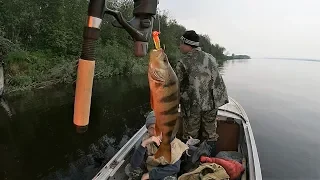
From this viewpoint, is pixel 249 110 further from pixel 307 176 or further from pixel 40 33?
pixel 40 33

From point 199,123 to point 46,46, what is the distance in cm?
2638

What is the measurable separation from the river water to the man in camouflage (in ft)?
8.11

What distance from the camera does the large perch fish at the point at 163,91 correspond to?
1964 millimetres

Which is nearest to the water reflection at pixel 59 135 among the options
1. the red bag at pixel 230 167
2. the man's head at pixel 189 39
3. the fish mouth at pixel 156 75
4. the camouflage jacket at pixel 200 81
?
the camouflage jacket at pixel 200 81

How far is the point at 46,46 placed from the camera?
28625 mm

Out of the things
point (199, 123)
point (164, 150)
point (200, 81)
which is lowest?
point (199, 123)

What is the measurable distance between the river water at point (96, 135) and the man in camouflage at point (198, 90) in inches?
97.4

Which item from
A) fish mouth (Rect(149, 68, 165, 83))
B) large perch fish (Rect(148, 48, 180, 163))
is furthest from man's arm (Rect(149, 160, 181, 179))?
fish mouth (Rect(149, 68, 165, 83))

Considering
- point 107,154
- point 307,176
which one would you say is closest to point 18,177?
point 107,154

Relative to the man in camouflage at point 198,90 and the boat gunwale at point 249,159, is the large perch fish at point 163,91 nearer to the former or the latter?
the boat gunwale at point 249,159

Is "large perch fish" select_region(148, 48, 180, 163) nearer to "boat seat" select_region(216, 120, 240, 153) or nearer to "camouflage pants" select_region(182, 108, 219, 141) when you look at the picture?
"camouflage pants" select_region(182, 108, 219, 141)

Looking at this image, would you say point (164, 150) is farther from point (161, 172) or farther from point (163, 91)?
point (161, 172)

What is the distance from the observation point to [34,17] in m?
29.2

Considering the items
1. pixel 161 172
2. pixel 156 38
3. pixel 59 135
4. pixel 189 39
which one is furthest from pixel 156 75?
pixel 59 135
